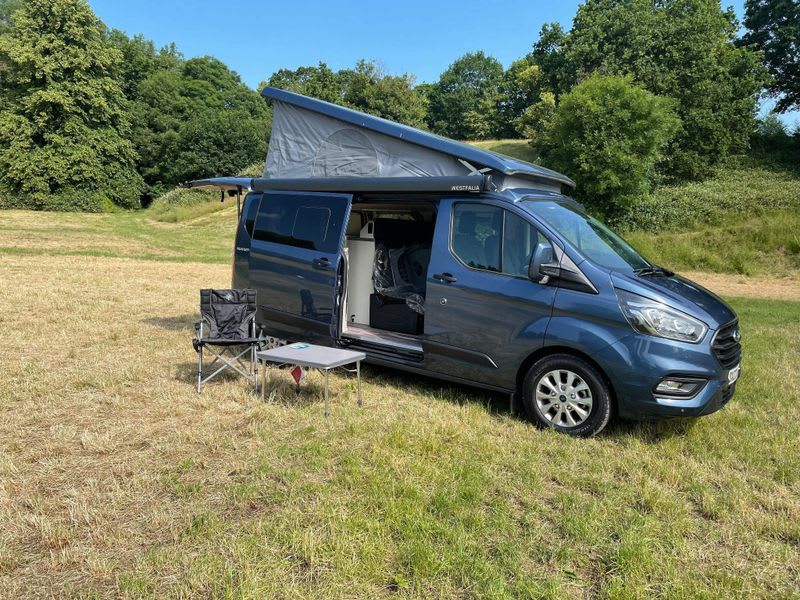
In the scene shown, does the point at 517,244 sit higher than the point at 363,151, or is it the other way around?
the point at 363,151

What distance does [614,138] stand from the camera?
26.7 meters

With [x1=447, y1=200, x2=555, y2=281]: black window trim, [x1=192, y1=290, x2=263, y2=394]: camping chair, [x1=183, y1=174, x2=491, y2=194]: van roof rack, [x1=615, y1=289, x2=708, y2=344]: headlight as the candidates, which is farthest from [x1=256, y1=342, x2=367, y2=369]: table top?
[x1=615, y1=289, x2=708, y2=344]: headlight

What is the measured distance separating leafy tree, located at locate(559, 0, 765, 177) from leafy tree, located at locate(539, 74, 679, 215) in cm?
470

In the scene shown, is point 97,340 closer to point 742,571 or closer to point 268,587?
point 268,587

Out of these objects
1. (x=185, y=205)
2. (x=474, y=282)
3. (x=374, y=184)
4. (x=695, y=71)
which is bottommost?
(x=474, y=282)

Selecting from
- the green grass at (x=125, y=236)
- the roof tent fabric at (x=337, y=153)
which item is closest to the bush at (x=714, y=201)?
the green grass at (x=125, y=236)

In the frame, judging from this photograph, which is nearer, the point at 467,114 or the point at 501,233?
the point at 501,233

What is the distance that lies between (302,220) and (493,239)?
7.78 feet

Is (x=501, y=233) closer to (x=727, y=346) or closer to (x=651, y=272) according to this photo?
(x=651, y=272)

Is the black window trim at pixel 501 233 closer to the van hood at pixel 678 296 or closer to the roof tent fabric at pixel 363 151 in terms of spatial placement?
the roof tent fabric at pixel 363 151

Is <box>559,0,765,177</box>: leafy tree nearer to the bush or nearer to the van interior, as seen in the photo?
the bush

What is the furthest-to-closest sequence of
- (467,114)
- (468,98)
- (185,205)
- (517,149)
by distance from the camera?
(468,98), (467,114), (517,149), (185,205)

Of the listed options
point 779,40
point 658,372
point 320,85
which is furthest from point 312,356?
point 320,85

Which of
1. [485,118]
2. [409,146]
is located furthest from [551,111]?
[409,146]
